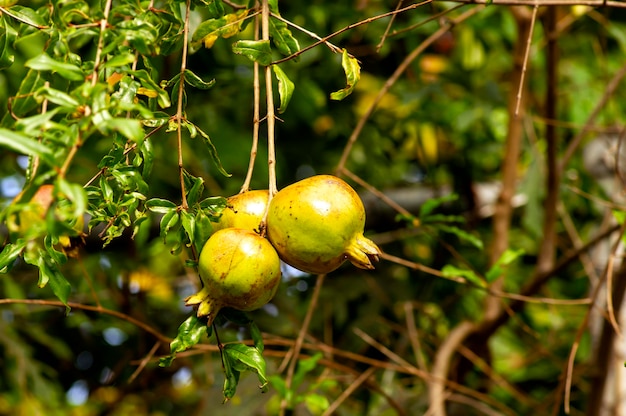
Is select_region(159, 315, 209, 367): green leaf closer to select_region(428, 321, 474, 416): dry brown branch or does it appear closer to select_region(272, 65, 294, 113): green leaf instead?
select_region(272, 65, 294, 113): green leaf

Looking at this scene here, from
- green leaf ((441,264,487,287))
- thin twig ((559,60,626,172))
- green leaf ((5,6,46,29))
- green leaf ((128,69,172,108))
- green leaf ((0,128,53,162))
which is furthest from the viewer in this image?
thin twig ((559,60,626,172))

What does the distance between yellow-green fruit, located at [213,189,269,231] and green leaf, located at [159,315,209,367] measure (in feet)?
0.28

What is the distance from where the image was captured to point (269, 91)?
679 mm

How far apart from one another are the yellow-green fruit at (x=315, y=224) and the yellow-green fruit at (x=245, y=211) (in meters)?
0.02

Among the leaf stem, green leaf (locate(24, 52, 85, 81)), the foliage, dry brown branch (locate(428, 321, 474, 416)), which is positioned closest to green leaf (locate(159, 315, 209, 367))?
the leaf stem

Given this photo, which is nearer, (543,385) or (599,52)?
(543,385)

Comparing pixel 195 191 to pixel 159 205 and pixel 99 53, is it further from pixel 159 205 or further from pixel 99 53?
pixel 99 53

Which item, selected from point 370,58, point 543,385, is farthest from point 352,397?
point 370,58

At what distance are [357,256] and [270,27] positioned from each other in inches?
9.7

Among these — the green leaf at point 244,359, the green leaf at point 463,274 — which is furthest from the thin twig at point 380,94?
the green leaf at point 244,359

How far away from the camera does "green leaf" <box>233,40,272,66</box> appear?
2.31ft

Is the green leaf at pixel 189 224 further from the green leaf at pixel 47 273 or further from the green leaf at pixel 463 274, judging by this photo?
the green leaf at pixel 463 274

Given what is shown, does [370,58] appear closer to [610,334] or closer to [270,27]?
[610,334]

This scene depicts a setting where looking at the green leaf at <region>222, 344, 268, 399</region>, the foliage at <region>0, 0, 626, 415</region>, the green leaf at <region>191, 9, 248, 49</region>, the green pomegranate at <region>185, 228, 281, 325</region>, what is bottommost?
the foliage at <region>0, 0, 626, 415</region>
